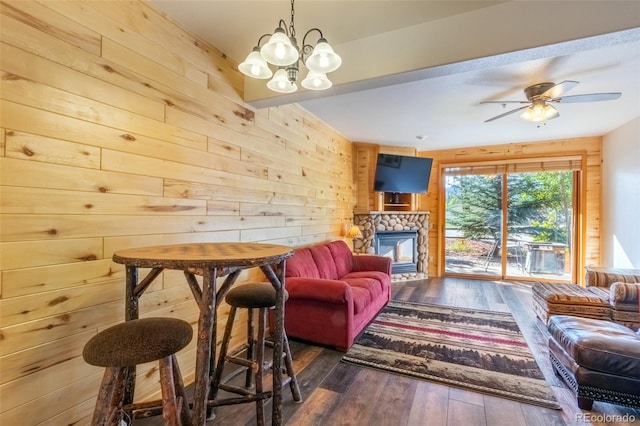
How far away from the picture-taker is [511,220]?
539cm

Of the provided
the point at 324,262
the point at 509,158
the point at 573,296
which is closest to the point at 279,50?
the point at 324,262

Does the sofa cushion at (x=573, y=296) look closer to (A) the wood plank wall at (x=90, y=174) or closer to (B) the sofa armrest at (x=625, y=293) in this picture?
(B) the sofa armrest at (x=625, y=293)

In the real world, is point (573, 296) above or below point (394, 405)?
above

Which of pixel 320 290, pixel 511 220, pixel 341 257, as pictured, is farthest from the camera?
pixel 511 220

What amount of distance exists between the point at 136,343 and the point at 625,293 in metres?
3.76

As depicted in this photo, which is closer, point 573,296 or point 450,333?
point 573,296

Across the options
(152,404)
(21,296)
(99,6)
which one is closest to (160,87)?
(99,6)

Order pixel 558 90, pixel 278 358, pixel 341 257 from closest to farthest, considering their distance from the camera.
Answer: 1. pixel 278 358
2. pixel 558 90
3. pixel 341 257

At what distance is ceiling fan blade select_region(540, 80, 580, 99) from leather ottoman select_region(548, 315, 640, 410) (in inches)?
78.5

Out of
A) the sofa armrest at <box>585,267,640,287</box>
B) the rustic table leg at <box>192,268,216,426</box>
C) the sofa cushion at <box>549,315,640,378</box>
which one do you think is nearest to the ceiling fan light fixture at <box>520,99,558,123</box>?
the sofa armrest at <box>585,267,640,287</box>

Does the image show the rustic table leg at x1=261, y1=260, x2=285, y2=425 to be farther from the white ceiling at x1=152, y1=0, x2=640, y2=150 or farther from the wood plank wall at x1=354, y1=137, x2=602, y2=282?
the wood plank wall at x1=354, y1=137, x2=602, y2=282

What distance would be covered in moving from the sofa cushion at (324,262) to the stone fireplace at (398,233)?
1652mm

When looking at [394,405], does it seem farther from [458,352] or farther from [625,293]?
[625,293]

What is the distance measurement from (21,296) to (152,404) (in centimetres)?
78
